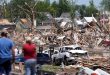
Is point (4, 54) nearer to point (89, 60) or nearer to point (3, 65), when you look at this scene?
point (3, 65)

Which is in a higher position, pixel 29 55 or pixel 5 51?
pixel 5 51

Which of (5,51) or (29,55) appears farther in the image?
(29,55)

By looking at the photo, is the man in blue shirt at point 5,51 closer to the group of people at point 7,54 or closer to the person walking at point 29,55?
the group of people at point 7,54

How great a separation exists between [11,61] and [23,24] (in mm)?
99515

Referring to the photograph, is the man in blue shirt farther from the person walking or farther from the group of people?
the person walking

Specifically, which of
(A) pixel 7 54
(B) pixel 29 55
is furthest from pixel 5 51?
(B) pixel 29 55

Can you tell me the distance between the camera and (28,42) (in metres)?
15.2

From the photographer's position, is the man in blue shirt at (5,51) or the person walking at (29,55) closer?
the man in blue shirt at (5,51)

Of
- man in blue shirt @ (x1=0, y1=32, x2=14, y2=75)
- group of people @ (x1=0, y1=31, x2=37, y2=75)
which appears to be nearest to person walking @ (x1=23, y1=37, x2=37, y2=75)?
group of people @ (x1=0, y1=31, x2=37, y2=75)

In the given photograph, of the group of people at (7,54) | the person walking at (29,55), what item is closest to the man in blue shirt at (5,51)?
the group of people at (7,54)

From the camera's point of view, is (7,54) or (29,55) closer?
(7,54)

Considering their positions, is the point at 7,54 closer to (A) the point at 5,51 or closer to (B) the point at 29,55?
(A) the point at 5,51

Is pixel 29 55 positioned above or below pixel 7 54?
below

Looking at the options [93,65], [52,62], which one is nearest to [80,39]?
[52,62]
